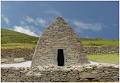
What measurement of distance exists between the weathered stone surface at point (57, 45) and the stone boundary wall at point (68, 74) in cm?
802

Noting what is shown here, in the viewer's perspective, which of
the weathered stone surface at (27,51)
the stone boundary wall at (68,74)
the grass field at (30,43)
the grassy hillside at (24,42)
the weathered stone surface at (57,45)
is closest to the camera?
the stone boundary wall at (68,74)

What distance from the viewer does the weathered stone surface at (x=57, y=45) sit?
80.7ft

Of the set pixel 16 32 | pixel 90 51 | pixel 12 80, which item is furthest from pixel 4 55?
pixel 16 32

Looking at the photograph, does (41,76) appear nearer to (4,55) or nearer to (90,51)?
(4,55)

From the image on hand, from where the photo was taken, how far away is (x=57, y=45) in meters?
25.1

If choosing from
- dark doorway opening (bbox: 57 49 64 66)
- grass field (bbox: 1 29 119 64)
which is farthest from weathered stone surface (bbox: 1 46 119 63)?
dark doorway opening (bbox: 57 49 64 66)

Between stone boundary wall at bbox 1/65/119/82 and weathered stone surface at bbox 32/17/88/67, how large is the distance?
802cm

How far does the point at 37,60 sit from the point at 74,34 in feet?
9.35

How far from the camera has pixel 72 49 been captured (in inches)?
981

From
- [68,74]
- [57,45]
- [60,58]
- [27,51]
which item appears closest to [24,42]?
[27,51]

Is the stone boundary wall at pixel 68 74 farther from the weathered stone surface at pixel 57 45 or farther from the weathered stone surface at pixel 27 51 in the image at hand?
the weathered stone surface at pixel 27 51

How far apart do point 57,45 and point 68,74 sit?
364 inches

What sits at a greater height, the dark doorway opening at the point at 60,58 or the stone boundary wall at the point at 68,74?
the dark doorway opening at the point at 60,58

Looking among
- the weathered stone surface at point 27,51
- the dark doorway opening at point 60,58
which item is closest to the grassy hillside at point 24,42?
the weathered stone surface at point 27,51
